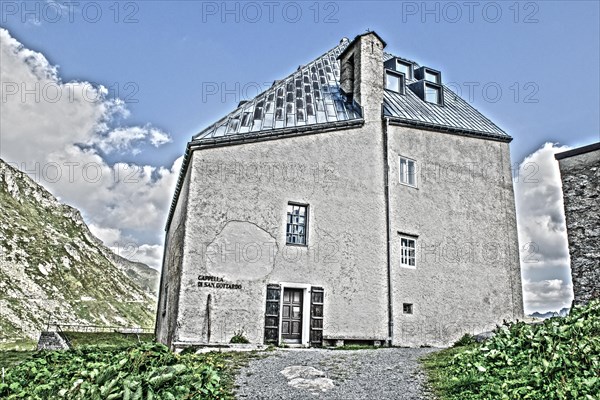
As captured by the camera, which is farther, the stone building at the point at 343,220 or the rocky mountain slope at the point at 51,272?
the rocky mountain slope at the point at 51,272

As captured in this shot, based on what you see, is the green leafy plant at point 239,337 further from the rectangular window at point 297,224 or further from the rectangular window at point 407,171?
the rectangular window at point 407,171

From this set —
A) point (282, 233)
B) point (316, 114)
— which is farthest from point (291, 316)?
point (316, 114)

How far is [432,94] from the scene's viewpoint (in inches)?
859

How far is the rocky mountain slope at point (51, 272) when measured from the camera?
179 feet

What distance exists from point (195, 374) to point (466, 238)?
13503 mm

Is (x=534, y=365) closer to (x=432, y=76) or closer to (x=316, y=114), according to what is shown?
(x=316, y=114)

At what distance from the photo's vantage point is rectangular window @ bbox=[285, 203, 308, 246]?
15297 millimetres

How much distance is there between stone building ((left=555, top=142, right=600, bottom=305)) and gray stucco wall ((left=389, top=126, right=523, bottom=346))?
6.47 m

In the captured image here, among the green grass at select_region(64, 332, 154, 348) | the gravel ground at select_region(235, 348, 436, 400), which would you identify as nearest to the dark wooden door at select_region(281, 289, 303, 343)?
the gravel ground at select_region(235, 348, 436, 400)

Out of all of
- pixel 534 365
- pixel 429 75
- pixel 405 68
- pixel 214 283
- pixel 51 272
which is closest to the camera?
pixel 534 365

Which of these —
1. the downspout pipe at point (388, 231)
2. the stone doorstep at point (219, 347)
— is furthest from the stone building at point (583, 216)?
the stone doorstep at point (219, 347)

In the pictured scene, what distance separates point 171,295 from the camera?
15.4 metres

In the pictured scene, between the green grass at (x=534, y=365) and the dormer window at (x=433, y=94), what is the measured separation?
44.7ft

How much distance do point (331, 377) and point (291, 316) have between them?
18.0 feet
